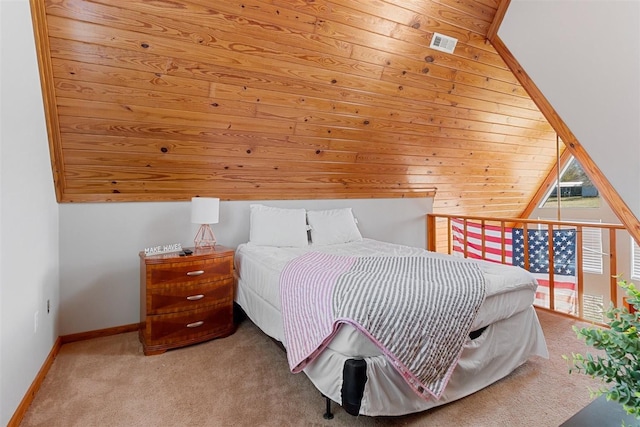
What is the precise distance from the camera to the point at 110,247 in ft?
8.70

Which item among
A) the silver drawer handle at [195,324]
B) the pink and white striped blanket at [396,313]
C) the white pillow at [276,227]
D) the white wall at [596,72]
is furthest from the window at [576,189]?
the silver drawer handle at [195,324]

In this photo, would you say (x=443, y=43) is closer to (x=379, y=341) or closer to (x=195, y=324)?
(x=379, y=341)

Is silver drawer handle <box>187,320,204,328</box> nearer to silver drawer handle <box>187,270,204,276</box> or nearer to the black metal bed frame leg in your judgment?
silver drawer handle <box>187,270,204,276</box>

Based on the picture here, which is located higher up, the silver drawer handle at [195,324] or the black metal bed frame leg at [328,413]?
the silver drawer handle at [195,324]

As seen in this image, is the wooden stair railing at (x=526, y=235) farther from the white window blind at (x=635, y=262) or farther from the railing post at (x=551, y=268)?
the white window blind at (x=635, y=262)

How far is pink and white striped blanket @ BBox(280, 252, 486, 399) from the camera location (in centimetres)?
149

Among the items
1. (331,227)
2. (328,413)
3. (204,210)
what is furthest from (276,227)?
(328,413)

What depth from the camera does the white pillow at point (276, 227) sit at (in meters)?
3.00

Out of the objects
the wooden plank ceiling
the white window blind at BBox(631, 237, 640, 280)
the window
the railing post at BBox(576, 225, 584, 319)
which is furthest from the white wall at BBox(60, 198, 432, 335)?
the white window blind at BBox(631, 237, 640, 280)

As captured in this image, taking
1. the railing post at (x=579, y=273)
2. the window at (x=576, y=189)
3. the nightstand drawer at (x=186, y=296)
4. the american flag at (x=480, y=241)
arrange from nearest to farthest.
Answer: the nightstand drawer at (x=186, y=296) < the railing post at (x=579, y=273) < the american flag at (x=480, y=241) < the window at (x=576, y=189)

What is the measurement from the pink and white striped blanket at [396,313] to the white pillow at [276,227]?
1064 millimetres

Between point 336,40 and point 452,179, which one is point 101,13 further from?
point 452,179

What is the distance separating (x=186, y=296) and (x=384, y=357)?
152cm

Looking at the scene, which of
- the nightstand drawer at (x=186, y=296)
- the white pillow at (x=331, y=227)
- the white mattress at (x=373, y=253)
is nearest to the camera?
the white mattress at (x=373, y=253)
